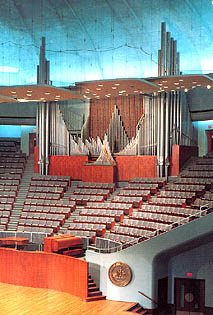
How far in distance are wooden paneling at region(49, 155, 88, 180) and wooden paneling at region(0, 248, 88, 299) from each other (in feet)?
17.5

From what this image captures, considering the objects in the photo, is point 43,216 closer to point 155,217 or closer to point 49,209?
point 49,209

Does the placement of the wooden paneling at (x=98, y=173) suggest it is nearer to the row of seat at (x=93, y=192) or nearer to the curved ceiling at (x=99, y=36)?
the row of seat at (x=93, y=192)

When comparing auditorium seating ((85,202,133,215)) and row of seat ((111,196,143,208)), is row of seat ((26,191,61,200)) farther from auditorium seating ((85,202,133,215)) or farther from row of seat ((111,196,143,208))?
row of seat ((111,196,143,208))

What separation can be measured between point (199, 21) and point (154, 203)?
7237mm

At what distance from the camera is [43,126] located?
16922 mm

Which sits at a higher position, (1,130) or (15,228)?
(1,130)

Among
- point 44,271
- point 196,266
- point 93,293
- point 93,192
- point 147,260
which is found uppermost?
point 93,192

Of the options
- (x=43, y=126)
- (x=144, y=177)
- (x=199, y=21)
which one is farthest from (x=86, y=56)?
(x=144, y=177)

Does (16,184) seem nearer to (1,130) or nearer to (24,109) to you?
(24,109)

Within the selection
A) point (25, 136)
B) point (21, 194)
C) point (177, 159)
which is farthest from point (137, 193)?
point (25, 136)

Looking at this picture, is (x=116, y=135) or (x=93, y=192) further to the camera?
(x=116, y=135)

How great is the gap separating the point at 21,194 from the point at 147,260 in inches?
275

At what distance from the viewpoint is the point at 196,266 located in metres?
11.1

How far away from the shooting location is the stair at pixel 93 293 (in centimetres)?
1040
